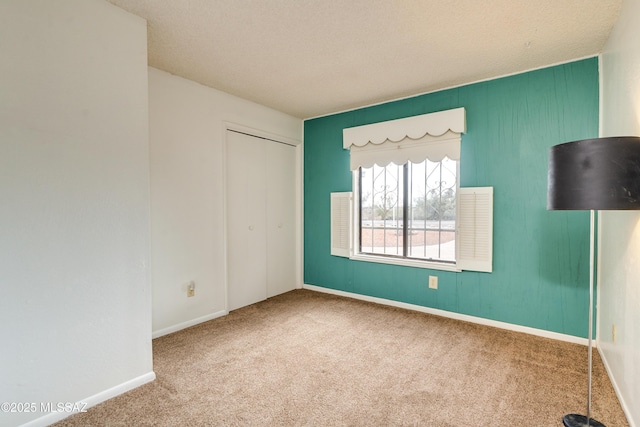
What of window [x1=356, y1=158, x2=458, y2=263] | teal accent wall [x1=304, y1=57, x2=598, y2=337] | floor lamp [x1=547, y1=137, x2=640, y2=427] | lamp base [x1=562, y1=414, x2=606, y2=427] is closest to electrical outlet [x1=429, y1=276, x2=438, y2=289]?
teal accent wall [x1=304, y1=57, x2=598, y2=337]

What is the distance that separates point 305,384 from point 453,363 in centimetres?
112

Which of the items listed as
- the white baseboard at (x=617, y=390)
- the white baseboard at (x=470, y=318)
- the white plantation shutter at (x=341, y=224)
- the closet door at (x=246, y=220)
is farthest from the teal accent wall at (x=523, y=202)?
the closet door at (x=246, y=220)

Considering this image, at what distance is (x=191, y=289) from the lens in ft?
9.91

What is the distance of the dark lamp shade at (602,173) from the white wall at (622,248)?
0.40m

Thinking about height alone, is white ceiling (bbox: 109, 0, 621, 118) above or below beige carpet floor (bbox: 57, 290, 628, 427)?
above

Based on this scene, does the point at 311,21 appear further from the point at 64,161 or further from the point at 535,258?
the point at 535,258

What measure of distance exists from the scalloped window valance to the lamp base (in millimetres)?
2215

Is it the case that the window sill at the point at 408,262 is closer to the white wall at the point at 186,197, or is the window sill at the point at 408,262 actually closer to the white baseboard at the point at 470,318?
the white baseboard at the point at 470,318

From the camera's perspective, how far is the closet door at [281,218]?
4000 mm

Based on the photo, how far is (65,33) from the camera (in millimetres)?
1708

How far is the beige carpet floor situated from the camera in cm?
172

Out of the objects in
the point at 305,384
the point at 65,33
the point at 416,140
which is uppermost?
the point at 65,33

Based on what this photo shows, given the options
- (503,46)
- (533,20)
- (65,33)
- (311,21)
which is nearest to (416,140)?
(503,46)

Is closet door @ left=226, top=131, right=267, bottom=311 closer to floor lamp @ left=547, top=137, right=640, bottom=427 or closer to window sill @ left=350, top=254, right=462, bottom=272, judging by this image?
window sill @ left=350, top=254, right=462, bottom=272
